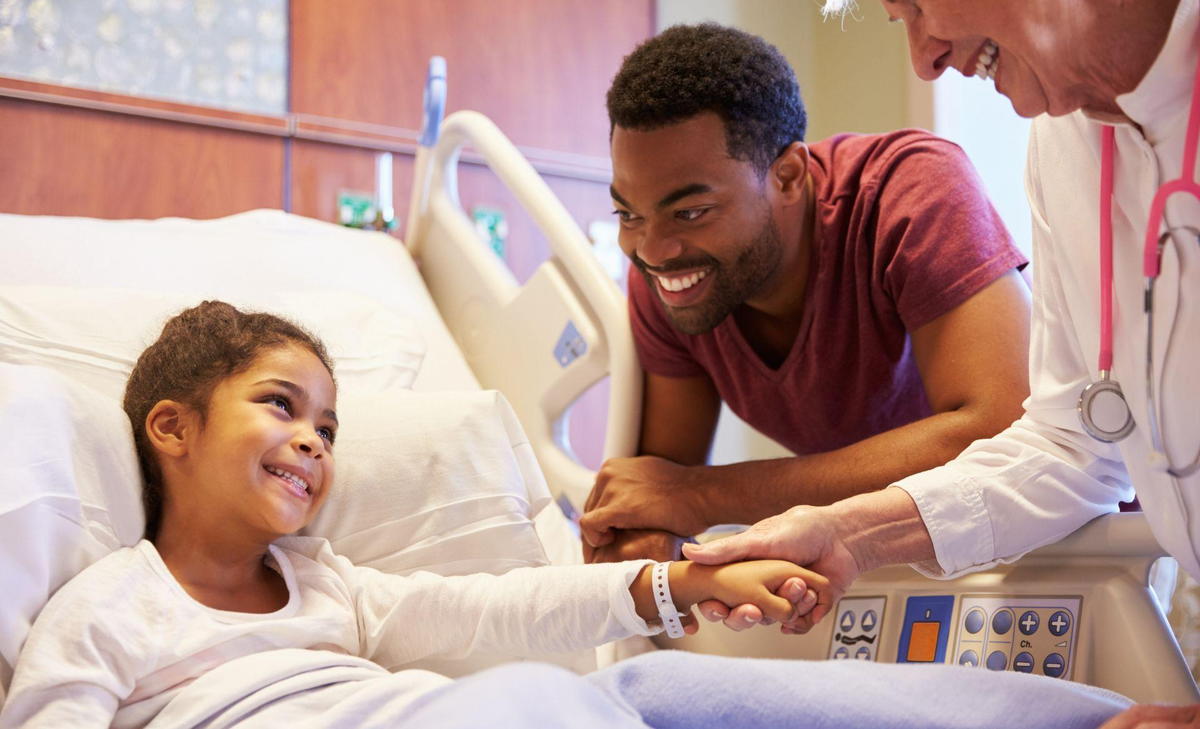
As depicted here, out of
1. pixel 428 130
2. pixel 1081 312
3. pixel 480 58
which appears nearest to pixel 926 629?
pixel 1081 312

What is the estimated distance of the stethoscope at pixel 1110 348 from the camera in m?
1.01

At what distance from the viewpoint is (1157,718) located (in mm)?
897

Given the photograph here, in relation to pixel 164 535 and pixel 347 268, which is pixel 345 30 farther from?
pixel 164 535

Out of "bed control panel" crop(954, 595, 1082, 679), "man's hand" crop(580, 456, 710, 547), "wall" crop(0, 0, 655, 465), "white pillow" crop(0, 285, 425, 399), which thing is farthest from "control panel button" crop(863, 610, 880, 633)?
"wall" crop(0, 0, 655, 465)

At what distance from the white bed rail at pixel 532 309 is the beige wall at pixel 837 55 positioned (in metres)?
1.49

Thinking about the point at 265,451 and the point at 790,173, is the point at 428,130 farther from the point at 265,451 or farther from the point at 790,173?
the point at 265,451

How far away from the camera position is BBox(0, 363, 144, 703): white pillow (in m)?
1.17

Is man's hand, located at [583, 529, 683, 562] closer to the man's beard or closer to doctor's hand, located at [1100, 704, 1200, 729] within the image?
the man's beard

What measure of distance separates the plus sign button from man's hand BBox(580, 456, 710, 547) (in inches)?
20.6

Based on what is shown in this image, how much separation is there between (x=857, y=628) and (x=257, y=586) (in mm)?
756

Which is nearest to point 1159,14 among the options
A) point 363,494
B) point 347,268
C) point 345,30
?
point 363,494

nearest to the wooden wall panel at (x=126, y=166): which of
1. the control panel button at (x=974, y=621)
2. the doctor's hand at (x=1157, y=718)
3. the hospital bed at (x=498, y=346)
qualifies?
the hospital bed at (x=498, y=346)

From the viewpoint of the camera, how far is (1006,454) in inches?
53.0

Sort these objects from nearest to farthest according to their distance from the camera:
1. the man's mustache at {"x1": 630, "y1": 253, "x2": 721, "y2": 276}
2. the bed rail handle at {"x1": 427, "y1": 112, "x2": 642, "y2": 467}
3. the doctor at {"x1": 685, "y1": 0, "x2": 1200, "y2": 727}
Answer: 1. the doctor at {"x1": 685, "y1": 0, "x2": 1200, "y2": 727}
2. the man's mustache at {"x1": 630, "y1": 253, "x2": 721, "y2": 276}
3. the bed rail handle at {"x1": 427, "y1": 112, "x2": 642, "y2": 467}
